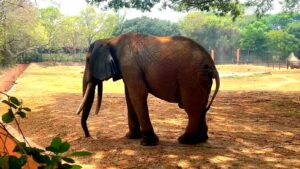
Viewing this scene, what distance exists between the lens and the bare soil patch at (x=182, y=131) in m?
5.81

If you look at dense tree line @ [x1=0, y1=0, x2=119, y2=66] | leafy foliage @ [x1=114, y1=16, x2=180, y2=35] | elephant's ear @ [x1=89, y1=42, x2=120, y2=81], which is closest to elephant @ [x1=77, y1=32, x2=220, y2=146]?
elephant's ear @ [x1=89, y1=42, x2=120, y2=81]

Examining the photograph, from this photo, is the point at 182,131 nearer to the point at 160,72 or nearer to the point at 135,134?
the point at 135,134

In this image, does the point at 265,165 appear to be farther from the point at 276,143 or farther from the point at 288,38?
the point at 288,38

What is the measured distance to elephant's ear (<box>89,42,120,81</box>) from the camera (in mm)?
6738

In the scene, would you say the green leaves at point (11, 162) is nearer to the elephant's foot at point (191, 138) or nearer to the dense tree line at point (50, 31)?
the elephant's foot at point (191, 138)

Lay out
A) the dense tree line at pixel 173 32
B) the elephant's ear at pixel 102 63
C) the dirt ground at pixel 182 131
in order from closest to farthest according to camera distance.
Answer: the dirt ground at pixel 182 131 → the elephant's ear at pixel 102 63 → the dense tree line at pixel 173 32

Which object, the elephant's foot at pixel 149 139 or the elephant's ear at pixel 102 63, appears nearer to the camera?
the elephant's foot at pixel 149 139

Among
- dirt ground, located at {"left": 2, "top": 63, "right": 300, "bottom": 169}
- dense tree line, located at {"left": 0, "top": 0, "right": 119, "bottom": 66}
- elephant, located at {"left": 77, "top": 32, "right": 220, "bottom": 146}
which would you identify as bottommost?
dirt ground, located at {"left": 2, "top": 63, "right": 300, "bottom": 169}

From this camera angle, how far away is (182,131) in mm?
8016

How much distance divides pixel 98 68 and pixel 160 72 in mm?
1150

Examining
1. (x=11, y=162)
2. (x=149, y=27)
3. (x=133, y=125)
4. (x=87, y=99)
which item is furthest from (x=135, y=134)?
(x=149, y=27)

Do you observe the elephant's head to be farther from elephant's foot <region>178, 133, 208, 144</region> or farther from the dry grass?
the dry grass

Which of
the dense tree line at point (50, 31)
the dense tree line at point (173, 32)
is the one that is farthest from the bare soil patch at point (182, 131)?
the dense tree line at point (173, 32)

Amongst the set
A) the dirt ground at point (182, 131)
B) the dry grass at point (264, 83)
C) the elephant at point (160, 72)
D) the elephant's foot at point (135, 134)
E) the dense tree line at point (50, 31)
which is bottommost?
the dry grass at point (264, 83)
